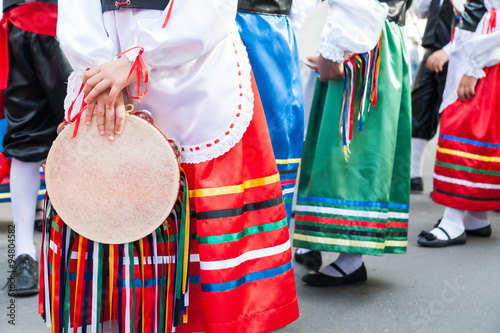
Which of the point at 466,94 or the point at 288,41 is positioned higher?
the point at 288,41

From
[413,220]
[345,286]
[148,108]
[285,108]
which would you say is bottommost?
[413,220]

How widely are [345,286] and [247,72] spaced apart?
4.14 ft

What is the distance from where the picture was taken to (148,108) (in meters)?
1.35

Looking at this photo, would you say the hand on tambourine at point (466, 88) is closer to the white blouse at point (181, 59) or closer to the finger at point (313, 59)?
the finger at point (313, 59)

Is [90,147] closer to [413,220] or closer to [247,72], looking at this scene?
[247,72]

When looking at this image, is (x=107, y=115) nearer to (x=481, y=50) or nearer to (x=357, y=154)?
(x=357, y=154)

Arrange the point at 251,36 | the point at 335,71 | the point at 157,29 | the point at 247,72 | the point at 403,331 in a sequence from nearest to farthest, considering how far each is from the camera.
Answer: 1. the point at 157,29
2. the point at 247,72
3. the point at 251,36
4. the point at 403,331
5. the point at 335,71

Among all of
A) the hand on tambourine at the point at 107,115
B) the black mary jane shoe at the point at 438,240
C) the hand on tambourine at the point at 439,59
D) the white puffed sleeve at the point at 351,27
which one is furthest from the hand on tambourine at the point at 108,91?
the hand on tambourine at the point at 439,59

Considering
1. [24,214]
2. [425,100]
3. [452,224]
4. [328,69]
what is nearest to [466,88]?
[452,224]

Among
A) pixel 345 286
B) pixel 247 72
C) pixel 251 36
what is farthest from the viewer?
pixel 345 286

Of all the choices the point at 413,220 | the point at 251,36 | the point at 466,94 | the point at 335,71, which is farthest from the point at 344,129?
the point at 413,220

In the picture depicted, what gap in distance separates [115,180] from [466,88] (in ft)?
7.05

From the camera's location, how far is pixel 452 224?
311 centimetres

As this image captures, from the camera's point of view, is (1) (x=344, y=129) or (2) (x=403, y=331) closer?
(2) (x=403, y=331)
